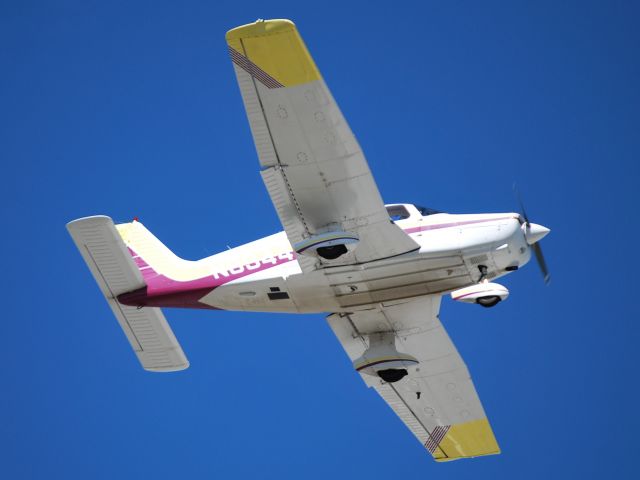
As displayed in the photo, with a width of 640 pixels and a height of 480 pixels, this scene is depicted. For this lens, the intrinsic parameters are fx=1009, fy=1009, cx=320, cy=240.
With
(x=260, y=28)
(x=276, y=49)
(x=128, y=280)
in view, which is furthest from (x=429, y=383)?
(x=260, y=28)

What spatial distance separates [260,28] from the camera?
17.3 meters

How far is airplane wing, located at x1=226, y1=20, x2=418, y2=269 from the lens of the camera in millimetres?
17469

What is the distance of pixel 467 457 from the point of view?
26.1 m

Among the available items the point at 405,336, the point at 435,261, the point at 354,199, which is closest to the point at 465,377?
the point at 405,336

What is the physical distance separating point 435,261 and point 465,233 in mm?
831

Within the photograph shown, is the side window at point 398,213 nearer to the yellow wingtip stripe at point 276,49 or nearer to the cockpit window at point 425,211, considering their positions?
the cockpit window at point 425,211

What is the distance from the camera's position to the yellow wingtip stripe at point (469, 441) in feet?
84.1

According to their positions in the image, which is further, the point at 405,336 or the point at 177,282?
the point at 405,336

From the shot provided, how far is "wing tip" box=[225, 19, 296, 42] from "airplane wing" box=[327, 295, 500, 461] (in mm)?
7513

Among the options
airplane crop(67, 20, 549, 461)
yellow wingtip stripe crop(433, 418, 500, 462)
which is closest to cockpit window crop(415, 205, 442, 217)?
airplane crop(67, 20, 549, 461)

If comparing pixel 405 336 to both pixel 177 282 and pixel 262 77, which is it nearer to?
pixel 177 282

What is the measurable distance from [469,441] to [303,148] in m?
10.8

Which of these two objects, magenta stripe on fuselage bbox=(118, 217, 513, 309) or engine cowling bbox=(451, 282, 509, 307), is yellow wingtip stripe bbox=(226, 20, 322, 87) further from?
engine cowling bbox=(451, 282, 509, 307)

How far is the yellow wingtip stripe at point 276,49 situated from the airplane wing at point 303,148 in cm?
2
